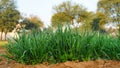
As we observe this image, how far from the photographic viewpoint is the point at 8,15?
61.8 m

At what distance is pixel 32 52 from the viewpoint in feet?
15.3

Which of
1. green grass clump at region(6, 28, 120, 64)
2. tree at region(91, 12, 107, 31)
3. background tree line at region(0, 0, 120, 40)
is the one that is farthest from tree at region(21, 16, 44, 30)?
green grass clump at region(6, 28, 120, 64)

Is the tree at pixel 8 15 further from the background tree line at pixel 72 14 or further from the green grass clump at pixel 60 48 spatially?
the green grass clump at pixel 60 48

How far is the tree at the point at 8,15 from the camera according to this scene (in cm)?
6131

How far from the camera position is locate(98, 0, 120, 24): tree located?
6022 cm

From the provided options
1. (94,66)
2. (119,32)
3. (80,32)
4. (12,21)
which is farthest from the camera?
(12,21)

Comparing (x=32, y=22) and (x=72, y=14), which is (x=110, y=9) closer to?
(x=72, y=14)

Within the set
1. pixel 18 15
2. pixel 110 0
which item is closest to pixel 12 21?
pixel 18 15

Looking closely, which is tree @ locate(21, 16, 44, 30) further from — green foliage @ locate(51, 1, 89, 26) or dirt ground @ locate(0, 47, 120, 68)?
dirt ground @ locate(0, 47, 120, 68)

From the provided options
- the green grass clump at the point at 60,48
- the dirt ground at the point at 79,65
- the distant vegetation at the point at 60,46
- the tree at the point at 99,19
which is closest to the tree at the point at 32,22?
the tree at the point at 99,19

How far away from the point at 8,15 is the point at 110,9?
20.3 metres

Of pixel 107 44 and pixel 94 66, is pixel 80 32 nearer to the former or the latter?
pixel 107 44

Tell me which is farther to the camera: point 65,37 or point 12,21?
point 12,21

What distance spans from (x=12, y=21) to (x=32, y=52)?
191 ft
